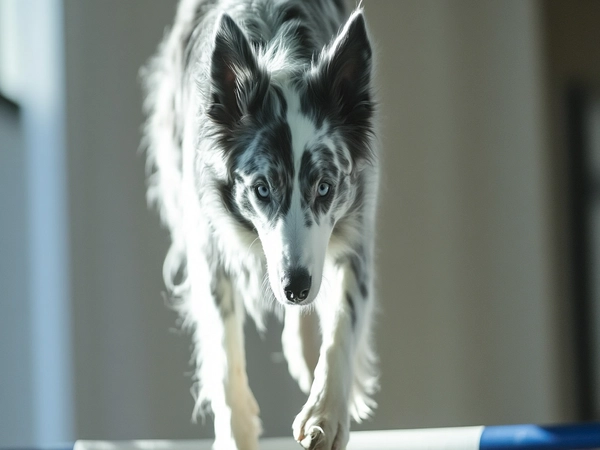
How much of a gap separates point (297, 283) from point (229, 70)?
0.37 metres

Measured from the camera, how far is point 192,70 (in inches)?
51.2

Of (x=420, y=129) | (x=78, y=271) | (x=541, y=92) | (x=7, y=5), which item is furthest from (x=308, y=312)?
(x=7, y=5)

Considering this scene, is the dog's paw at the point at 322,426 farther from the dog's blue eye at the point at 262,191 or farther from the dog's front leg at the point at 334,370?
the dog's blue eye at the point at 262,191

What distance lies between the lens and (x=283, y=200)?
103 centimetres

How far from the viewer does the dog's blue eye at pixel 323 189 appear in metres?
1.04

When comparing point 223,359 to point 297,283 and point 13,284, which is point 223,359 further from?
point 13,284

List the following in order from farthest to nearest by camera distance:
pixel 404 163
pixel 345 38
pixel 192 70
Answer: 1. pixel 404 163
2. pixel 192 70
3. pixel 345 38

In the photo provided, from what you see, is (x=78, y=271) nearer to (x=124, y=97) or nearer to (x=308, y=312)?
(x=124, y=97)

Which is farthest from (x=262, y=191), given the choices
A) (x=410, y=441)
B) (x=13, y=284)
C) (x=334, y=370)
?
(x=13, y=284)

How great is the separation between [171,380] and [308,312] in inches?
17.2

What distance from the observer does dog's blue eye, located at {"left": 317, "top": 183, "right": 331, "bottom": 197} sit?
104 cm

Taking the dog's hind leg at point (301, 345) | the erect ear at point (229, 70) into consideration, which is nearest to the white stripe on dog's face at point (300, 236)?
the erect ear at point (229, 70)

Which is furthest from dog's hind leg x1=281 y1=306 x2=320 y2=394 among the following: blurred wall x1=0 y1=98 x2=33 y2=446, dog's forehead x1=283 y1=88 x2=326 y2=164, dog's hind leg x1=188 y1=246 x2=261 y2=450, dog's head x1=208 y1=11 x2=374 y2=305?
blurred wall x1=0 y1=98 x2=33 y2=446

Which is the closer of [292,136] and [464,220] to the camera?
[292,136]
